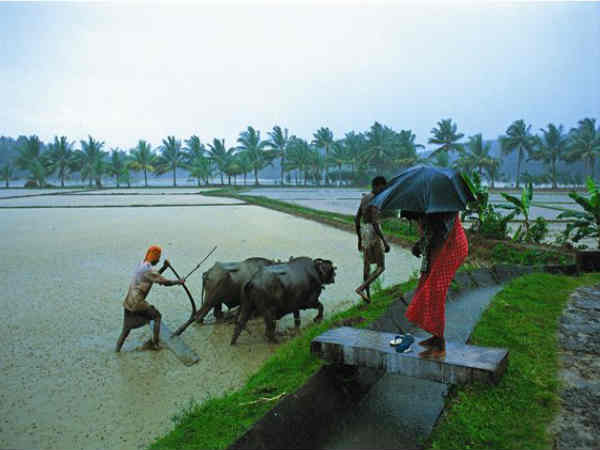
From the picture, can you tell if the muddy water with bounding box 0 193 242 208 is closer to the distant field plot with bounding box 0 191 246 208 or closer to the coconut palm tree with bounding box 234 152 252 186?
the distant field plot with bounding box 0 191 246 208

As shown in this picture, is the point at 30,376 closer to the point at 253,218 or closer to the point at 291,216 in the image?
the point at 253,218

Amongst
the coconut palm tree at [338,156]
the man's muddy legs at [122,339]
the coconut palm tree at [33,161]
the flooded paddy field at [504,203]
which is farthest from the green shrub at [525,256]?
the coconut palm tree at [33,161]

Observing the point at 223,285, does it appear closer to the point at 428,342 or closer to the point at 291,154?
the point at 428,342

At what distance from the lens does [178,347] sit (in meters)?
5.14

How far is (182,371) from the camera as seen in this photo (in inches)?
183

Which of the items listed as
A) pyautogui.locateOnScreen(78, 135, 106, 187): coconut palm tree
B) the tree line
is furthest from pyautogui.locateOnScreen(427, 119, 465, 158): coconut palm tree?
pyautogui.locateOnScreen(78, 135, 106, 187): coconut palm tree

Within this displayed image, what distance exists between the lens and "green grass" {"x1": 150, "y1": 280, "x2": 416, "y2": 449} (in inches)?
117

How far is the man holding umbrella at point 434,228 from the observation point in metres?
3.10

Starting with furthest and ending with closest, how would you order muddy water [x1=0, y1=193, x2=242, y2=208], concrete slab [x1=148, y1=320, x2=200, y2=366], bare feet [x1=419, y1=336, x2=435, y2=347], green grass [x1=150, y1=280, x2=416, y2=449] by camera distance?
muddy water [x1=0, y1=193, x2=242, y2=208] → concrete slab [x1=148, y1=320, x2=200, y2=366] → bare feet [x1=419, y1=336, x2=435, y2=347] → green grass [x1=150, y1=280, x2=416, y2=449]

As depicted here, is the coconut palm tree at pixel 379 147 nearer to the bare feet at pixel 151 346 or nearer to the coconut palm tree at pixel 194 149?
the coconut palm tree at pixel 194 149

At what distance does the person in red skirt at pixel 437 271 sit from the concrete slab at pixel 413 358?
Answer: 0.09 m

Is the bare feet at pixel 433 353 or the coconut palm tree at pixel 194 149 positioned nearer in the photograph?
the bare feet at pixel 433 353

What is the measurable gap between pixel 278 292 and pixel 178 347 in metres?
1.32

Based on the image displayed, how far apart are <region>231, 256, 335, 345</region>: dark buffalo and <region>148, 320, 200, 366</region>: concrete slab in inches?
22.1
